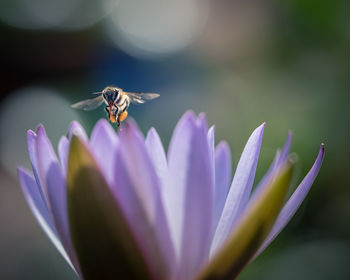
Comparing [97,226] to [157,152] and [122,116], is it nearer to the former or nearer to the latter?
[157,152]

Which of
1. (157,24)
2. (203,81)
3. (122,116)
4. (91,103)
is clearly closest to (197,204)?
(122,116)

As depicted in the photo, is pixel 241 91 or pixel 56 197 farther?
pixel 241 91

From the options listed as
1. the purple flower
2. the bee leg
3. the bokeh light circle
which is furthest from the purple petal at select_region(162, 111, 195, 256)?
the bokeh light circle

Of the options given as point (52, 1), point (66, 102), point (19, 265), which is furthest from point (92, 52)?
point (19, 265)

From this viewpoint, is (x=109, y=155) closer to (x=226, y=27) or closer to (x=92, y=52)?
(x=226, y=27)

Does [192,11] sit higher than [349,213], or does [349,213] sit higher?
[192,11]

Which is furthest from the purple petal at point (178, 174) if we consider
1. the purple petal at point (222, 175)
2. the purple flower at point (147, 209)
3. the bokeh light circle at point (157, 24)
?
the bokeh light circle at point (157, 24)

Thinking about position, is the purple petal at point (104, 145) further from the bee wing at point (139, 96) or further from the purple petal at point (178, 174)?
the bee wing at point (139, 96)
